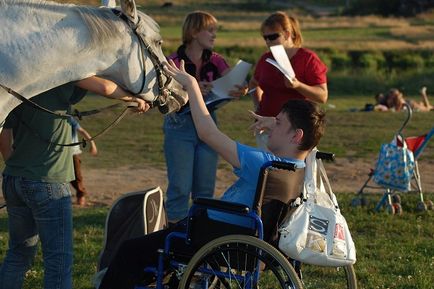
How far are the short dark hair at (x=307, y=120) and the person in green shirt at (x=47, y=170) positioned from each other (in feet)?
3.00

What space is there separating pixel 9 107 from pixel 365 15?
55.0m

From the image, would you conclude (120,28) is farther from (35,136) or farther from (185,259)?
(185,259)

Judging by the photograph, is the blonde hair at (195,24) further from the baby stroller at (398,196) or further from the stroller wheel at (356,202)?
the stroller wheel at (356,202)

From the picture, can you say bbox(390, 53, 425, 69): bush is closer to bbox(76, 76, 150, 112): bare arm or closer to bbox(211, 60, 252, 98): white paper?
bbox(211, 60, 252, 98): white paper

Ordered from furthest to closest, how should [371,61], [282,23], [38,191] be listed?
[371,61] → [282,23] → [38,191]

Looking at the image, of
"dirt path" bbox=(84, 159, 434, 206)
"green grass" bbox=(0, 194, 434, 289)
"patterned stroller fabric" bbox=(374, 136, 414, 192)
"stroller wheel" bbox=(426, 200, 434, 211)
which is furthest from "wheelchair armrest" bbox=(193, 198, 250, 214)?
"dirt path" bbox=(84, 159, 434, 206)

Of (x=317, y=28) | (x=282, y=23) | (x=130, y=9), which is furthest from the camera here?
(x=317, y=28)

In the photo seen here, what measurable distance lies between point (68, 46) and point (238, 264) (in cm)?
141

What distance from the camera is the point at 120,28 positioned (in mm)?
4918

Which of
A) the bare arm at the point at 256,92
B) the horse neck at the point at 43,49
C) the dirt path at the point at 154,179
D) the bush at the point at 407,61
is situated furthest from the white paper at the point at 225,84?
the bush at the point at 407,61

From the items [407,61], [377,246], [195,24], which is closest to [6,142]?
[195,24]

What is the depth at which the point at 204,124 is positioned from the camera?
504cm

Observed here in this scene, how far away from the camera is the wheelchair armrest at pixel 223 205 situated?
4721 mm

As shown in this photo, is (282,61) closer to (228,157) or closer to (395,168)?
(228,157)
